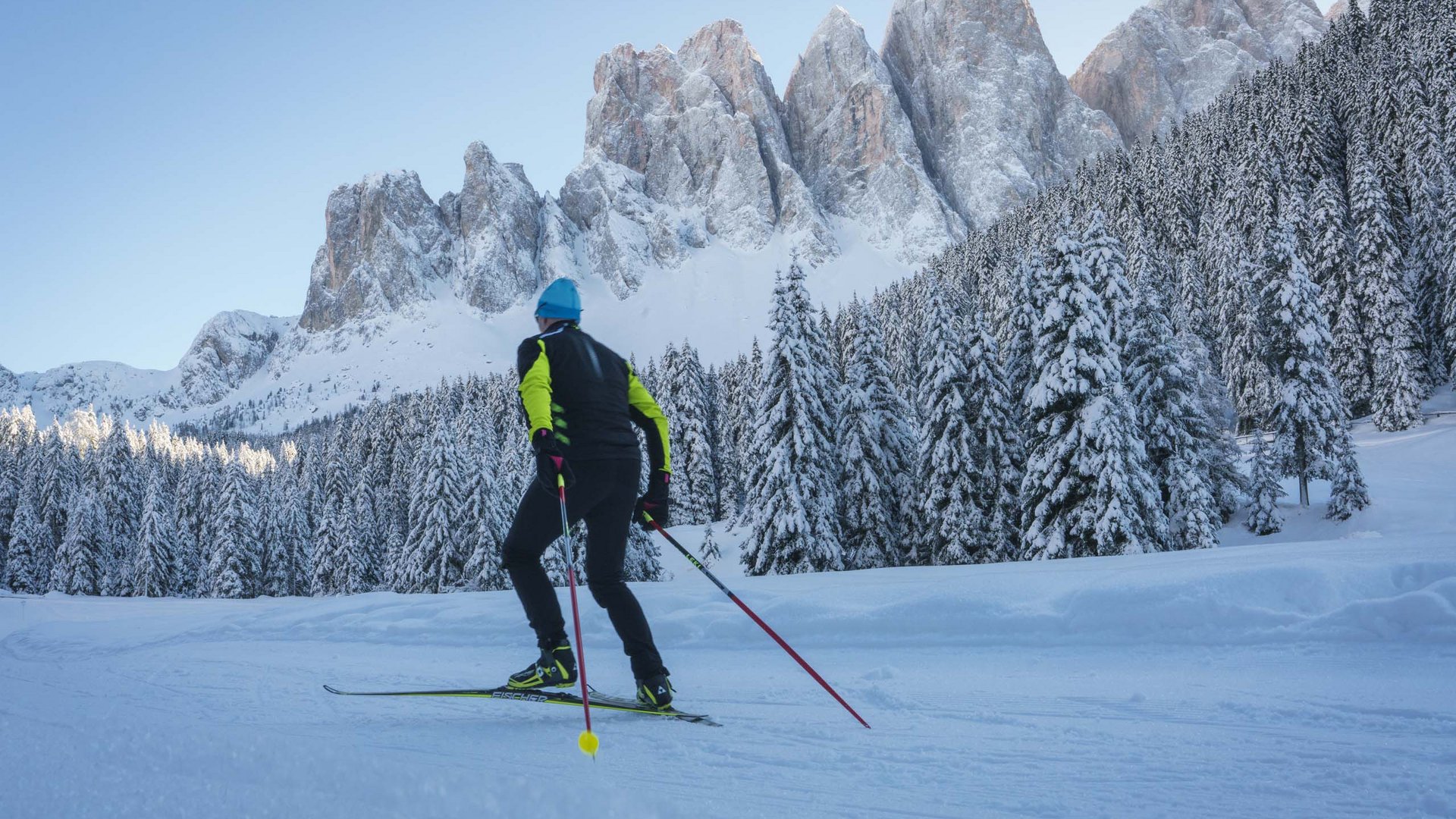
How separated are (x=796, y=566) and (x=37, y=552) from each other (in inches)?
2294

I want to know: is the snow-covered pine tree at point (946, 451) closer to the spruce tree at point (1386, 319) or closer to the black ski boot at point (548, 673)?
the black ski boot at point (548, 673)

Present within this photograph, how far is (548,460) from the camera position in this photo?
3725 millimetres

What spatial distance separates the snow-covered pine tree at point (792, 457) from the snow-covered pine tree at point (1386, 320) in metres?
32.9

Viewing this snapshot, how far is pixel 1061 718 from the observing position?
131 inches

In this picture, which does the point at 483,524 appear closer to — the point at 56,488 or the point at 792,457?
the point at 792,457

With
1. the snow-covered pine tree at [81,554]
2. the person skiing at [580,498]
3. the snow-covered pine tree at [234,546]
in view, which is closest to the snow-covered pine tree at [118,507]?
the snow-covered pine tree at [81,554]

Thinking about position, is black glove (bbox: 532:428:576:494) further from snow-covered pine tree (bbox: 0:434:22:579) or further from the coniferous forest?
snow-covered pine tree (bbox: 0:434:22:579)

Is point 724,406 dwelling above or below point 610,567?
above

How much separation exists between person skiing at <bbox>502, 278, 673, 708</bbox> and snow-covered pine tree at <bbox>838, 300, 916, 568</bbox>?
21.0 m

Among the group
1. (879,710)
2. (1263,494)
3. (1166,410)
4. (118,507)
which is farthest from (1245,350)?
(118,507)

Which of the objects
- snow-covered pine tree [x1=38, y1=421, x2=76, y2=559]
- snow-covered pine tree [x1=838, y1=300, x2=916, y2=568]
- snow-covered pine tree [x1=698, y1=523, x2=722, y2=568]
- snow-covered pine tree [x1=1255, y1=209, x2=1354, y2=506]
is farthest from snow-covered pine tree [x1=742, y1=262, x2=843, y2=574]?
snow-covered pine tree [x1=38, y1=421, x2=76, y2=559]

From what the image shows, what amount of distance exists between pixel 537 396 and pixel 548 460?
0.36 m

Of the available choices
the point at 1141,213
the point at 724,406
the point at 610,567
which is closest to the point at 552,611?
the point at 610,567

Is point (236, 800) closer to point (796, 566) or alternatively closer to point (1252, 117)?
point (796, 566)
